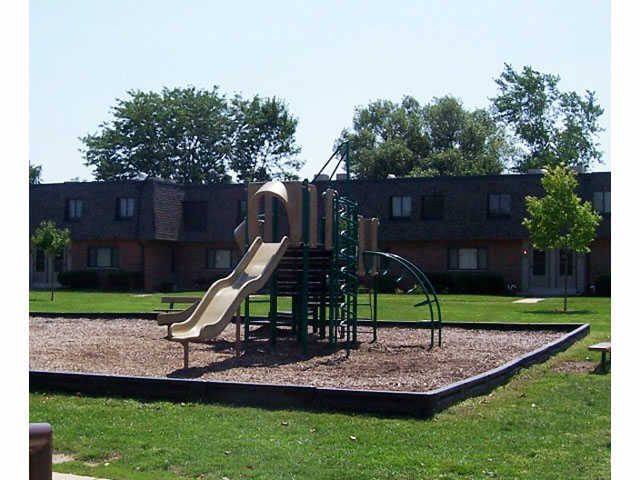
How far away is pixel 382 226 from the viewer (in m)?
41.6

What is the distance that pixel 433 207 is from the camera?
1620 inches

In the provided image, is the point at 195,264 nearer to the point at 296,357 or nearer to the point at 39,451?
the point at 296,357

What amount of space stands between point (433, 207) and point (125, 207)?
15.9 metres

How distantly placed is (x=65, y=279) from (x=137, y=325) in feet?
82.5

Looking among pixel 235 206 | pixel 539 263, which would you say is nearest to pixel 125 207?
pixel 235 206

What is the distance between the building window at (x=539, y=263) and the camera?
1591 inches

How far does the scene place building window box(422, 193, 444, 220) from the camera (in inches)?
1615

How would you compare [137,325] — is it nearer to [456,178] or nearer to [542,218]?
[542,218]

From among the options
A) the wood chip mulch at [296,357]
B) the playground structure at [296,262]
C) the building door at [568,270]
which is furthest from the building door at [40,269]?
the playground structure at [296,262]

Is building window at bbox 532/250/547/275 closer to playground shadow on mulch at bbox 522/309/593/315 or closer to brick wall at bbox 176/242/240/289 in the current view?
playground shadow on mulch at bbox 522/309/593/315

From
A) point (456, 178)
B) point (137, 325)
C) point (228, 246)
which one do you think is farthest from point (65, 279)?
point (137, 325)

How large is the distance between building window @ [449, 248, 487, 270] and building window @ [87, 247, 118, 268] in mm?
17399

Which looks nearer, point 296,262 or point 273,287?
point 296,262

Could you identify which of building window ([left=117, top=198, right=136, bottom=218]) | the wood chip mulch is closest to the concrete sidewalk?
the wood chip mulch
